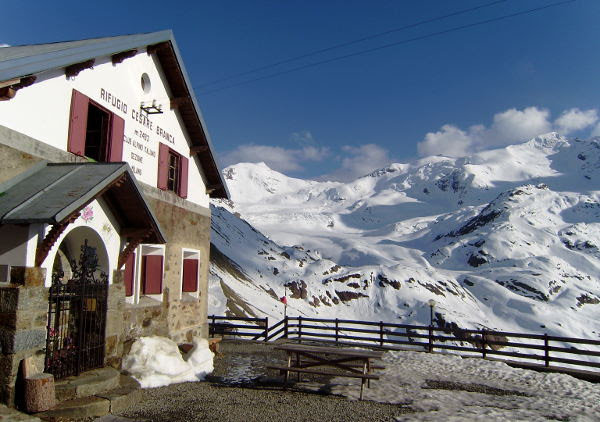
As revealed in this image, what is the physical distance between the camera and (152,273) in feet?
37.7

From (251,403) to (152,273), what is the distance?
4.45 m

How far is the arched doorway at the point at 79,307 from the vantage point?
770 centimetres

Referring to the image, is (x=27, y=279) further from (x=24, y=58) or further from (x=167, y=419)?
(x=24, y=58)

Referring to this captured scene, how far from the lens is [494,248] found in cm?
15875

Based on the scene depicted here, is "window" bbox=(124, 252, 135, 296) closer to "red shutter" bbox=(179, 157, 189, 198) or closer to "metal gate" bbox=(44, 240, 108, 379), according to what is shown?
"metal gate" bbox=(44, 240, 108, 379)

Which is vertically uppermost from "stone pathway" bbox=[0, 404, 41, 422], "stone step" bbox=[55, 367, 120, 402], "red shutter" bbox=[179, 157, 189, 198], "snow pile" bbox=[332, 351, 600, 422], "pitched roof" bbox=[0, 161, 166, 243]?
"red shutter" bbox=[179, 157, 189, 198]

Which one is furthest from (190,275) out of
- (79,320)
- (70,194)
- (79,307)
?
(70,194)

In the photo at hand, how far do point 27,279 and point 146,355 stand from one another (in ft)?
12.0

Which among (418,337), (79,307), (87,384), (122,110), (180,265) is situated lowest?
(418,337)

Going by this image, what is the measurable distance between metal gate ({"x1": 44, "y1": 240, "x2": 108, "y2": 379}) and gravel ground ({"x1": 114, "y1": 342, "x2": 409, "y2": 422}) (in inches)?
48.9

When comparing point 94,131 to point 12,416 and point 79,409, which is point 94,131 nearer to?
point 79,409

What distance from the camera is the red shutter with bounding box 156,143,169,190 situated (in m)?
12.3

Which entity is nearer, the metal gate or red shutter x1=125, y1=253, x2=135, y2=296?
the metal gate

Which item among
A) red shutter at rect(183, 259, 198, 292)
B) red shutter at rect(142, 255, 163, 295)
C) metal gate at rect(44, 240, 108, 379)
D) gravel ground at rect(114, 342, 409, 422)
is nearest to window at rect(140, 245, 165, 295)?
red shutter at rect(142, 255, 163, 295)
